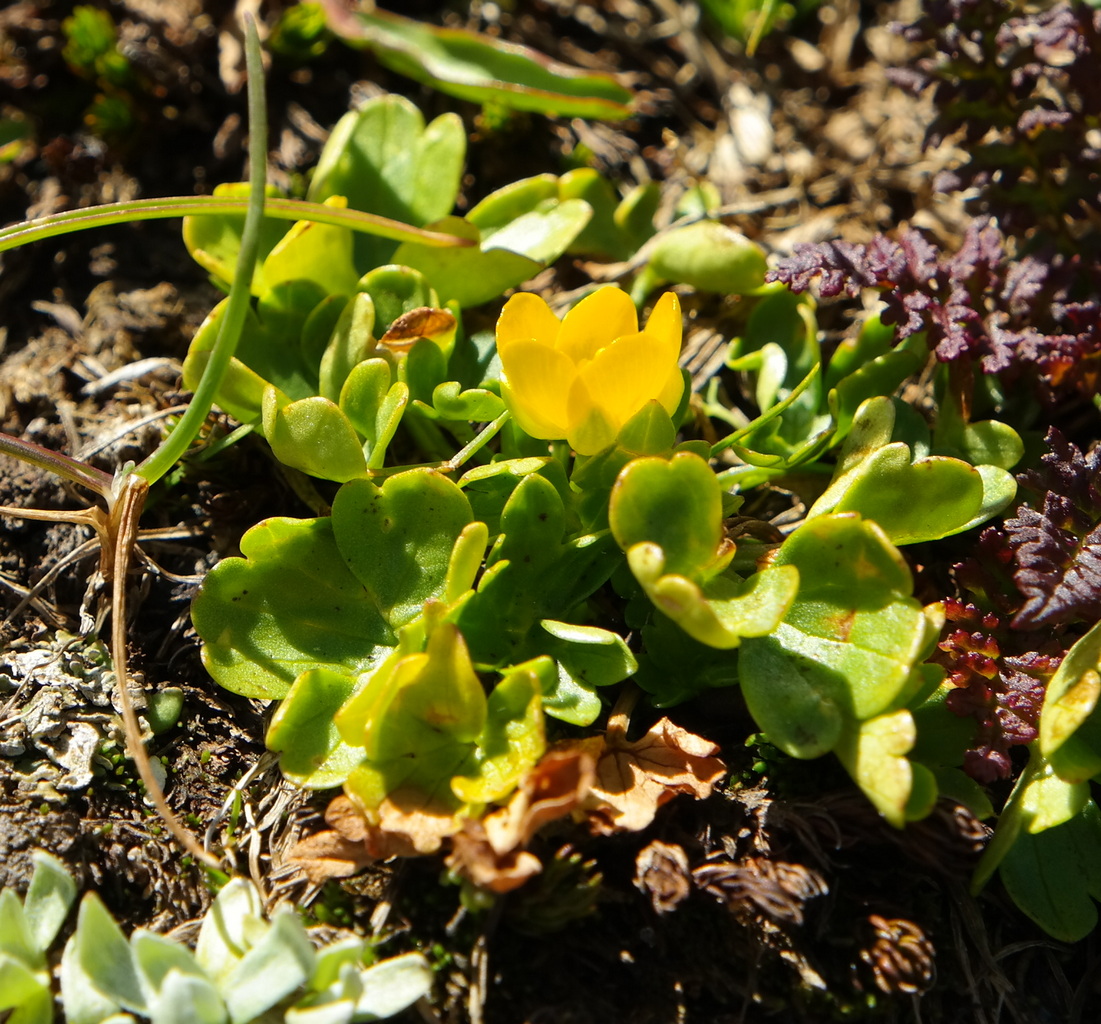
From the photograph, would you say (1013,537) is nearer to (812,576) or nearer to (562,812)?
(812,576)

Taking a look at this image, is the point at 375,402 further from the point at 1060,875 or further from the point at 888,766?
the point at 1060,875

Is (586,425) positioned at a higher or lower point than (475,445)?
higher

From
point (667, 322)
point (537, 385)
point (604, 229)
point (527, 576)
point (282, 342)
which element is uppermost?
point (667, 322)

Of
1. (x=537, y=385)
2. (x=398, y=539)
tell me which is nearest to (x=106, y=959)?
(x=398, y=539)

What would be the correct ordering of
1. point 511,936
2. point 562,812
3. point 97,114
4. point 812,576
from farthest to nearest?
1. point 97,114
2. point 812,576
3. point 511,936
4. point 562,812

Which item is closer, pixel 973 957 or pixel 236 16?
pixel 973 957

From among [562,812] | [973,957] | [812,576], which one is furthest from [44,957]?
[973,957]

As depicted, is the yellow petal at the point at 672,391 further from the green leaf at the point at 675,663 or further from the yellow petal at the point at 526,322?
the green leaf at the point at 675,663
